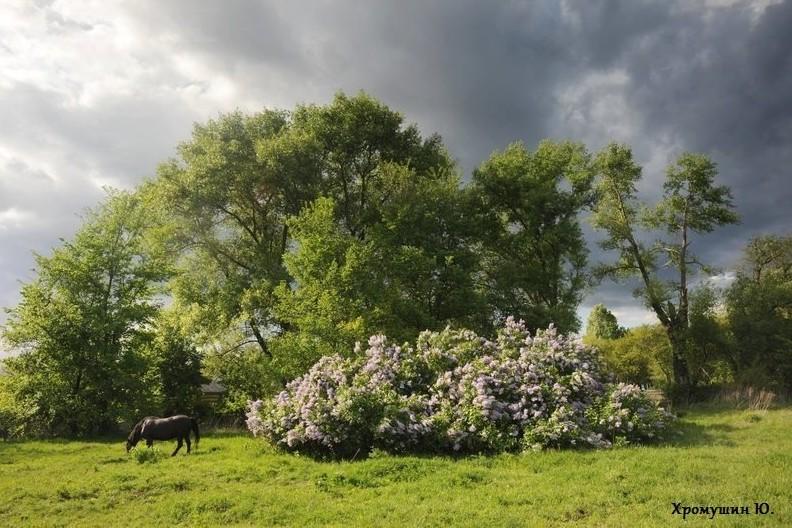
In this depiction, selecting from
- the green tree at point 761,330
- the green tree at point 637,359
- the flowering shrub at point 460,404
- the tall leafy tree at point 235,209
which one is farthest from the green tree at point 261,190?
the green tree at point 637,359

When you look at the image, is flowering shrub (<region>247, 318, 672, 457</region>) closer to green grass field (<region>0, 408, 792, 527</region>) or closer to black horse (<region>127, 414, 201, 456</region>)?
green grass field (<region>0, 408, 792, 527</region>)

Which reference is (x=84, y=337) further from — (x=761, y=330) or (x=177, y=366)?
(x=761, y=330)

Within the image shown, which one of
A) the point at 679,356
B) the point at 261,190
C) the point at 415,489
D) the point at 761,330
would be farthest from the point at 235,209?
the point at 761,330

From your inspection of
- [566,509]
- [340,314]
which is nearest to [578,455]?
[566,509]

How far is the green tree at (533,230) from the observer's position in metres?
33.9

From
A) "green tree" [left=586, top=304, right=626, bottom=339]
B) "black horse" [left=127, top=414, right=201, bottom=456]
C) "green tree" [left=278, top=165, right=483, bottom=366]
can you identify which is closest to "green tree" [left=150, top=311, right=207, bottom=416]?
"green tree" [left=278, top=165, right=483, bottom=366]

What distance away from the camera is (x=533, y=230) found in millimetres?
36562

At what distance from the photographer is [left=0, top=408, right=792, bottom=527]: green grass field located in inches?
356

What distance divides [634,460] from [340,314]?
542 inches

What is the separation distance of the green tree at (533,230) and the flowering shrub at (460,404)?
14.4 m

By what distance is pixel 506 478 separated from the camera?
1177 centimetres

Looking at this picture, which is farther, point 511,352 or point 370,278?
point 370,278

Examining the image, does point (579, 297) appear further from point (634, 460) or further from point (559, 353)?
point (634, 460)

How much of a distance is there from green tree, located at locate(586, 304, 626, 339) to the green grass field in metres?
66.8
